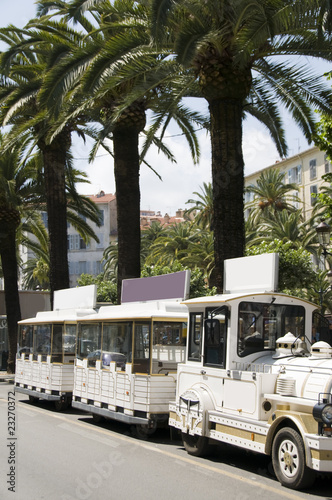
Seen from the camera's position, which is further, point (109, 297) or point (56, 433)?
Result: point (109, 297)

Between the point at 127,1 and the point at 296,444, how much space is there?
11191 millimetres

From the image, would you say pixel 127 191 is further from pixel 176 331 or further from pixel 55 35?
pixel 176 331

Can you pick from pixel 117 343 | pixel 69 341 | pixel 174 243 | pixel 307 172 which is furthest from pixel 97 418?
pixel 307 172

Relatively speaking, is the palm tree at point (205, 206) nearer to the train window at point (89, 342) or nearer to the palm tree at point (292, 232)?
the palm tree at point (292, 232)

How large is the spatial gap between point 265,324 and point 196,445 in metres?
2.20

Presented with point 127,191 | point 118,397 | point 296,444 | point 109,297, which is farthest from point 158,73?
point 109,297

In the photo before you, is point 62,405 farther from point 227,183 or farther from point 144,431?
point 227,183

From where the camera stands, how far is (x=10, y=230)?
2734cm

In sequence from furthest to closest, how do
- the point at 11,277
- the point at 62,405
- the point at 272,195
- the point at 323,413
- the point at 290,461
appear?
the point at 272,195 < the point at 11,277 < the point at 62,405 < the point at 290,461 < the point at 323,413

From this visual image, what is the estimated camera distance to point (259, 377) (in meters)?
8.74

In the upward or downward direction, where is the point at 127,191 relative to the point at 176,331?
upward

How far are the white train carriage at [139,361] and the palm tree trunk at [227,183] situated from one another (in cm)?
188

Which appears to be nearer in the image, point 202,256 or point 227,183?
point 227,183

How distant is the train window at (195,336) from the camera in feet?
34.4
